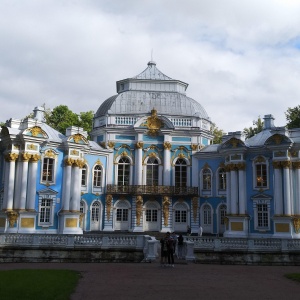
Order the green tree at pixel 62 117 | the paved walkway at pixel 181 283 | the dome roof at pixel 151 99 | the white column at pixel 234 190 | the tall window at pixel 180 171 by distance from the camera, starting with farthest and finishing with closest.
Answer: the green tree at pixel 62 117, the dome roof at pixel 151 99, the tall window at pixel 180 171, the white column at pixel 234 190, the paved walkway at pixel 181 283

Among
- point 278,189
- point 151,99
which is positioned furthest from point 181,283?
point 151,99

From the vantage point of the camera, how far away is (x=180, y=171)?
3234 centimetres

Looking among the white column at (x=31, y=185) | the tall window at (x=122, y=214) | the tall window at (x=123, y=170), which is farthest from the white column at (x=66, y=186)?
Result: the tall window at (x=123, y=170)

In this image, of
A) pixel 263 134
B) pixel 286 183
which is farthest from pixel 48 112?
pixel 286 183

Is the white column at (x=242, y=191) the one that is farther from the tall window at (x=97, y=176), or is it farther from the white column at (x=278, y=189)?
the tall window at (x=97, y=176)

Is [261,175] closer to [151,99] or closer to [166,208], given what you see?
[166,208]

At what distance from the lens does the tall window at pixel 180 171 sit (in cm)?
3222

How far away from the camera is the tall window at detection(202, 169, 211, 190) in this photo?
31.6 m

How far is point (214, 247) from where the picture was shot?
63.9ft

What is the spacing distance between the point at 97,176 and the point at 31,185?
6470mm

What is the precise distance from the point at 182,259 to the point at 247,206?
9.53 meters

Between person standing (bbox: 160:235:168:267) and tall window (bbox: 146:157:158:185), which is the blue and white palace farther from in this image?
person standing (bbox: 160:235:168:267)

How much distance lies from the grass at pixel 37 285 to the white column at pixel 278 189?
1531 centimetres

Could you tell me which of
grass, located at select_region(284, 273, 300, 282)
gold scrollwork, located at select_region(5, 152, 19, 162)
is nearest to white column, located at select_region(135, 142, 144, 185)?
gold scrollwork, located at select_region(5, 152, 19, 162)
